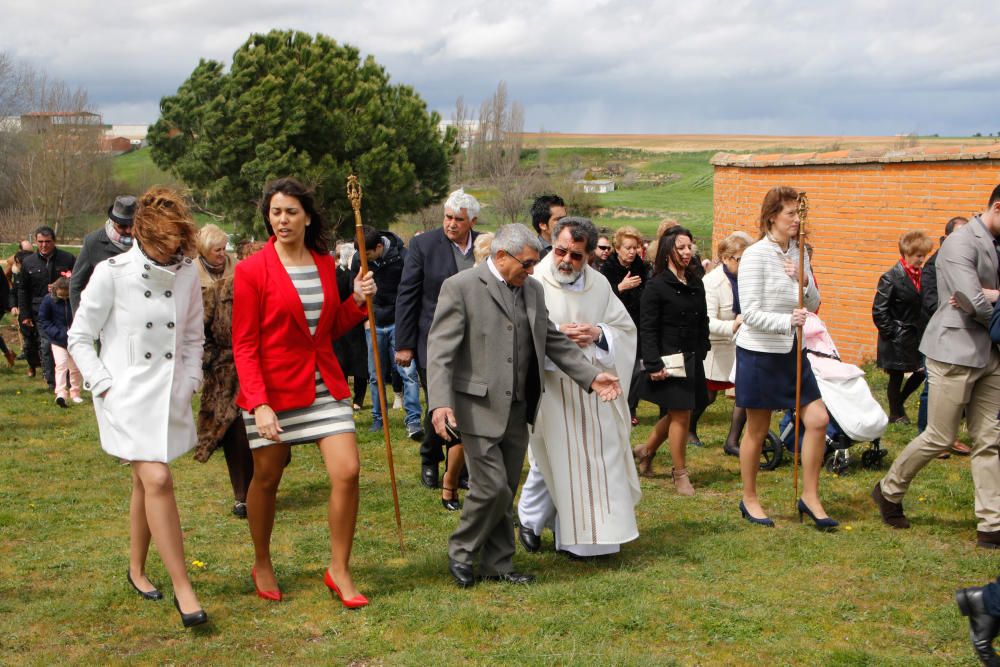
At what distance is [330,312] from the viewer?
5.57m

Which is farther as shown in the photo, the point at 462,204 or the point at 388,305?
the point at 388,305

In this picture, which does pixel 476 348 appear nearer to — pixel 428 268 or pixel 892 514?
pixel 428 268

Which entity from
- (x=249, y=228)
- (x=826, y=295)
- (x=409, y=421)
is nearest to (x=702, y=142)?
(x=249, y=228)

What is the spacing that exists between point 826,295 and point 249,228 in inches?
1589

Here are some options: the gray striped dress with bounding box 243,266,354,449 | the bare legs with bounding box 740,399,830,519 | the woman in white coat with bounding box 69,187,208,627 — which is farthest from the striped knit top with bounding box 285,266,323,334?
the bare legs with bounding box 740,399,830,519

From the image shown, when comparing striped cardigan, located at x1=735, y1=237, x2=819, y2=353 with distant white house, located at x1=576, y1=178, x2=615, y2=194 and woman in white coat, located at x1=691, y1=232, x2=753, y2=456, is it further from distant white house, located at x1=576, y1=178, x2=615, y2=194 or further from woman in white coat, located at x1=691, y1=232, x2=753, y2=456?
distant white house, located at x1=576, y1=178, x2=615, y2=194

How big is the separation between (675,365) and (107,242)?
165 inches

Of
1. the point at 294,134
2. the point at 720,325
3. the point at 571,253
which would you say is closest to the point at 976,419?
the point at 571,253

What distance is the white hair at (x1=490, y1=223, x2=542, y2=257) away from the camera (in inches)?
227

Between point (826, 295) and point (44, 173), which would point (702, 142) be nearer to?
point (44, 173)

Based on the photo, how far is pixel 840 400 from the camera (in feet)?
28.4

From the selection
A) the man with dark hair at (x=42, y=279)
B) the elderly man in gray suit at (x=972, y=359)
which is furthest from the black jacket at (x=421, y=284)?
the man with dark hair at (x=42, y=279)

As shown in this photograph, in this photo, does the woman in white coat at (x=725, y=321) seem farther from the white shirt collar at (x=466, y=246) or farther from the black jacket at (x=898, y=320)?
the white shirt collar at (x=466, y=246)

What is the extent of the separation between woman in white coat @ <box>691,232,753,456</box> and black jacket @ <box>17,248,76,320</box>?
884cm
